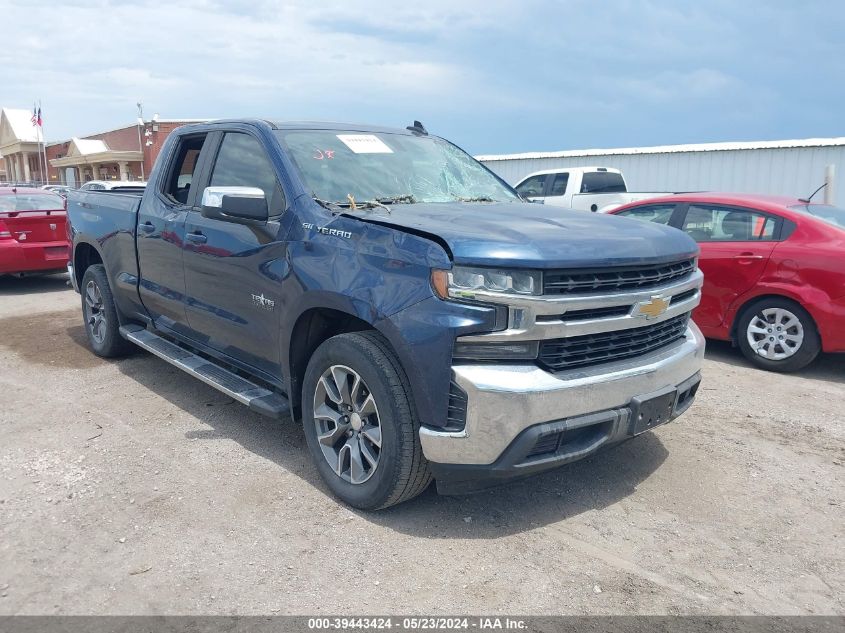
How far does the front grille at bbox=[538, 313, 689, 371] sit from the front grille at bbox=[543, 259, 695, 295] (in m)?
0.22

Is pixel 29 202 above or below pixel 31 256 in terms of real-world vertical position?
above

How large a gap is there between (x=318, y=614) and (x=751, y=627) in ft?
5.55

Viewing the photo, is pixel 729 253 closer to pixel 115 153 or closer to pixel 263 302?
pixel 263 302

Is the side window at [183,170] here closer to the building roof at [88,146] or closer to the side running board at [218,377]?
the side running board at [218,377]

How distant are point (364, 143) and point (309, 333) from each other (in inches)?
53.8

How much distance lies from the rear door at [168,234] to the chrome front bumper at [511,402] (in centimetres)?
262

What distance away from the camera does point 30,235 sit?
392 inches

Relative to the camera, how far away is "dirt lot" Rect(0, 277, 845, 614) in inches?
113

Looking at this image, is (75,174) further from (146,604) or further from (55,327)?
(146,604)

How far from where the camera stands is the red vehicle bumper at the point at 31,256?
9.80 meters

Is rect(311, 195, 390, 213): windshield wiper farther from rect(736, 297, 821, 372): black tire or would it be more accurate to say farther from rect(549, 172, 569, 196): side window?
rect(549, 172, 569, 196): side window

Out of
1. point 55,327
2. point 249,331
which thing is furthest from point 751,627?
point 55,327

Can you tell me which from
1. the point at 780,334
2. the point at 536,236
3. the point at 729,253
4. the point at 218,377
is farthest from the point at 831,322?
the point at 218,377

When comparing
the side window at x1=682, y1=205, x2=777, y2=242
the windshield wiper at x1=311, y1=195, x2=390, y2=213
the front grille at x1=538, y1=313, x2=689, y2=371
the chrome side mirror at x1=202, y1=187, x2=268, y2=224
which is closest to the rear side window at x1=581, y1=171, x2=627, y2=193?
the side window at x1=682, y1=205, x2=777, y2=242
